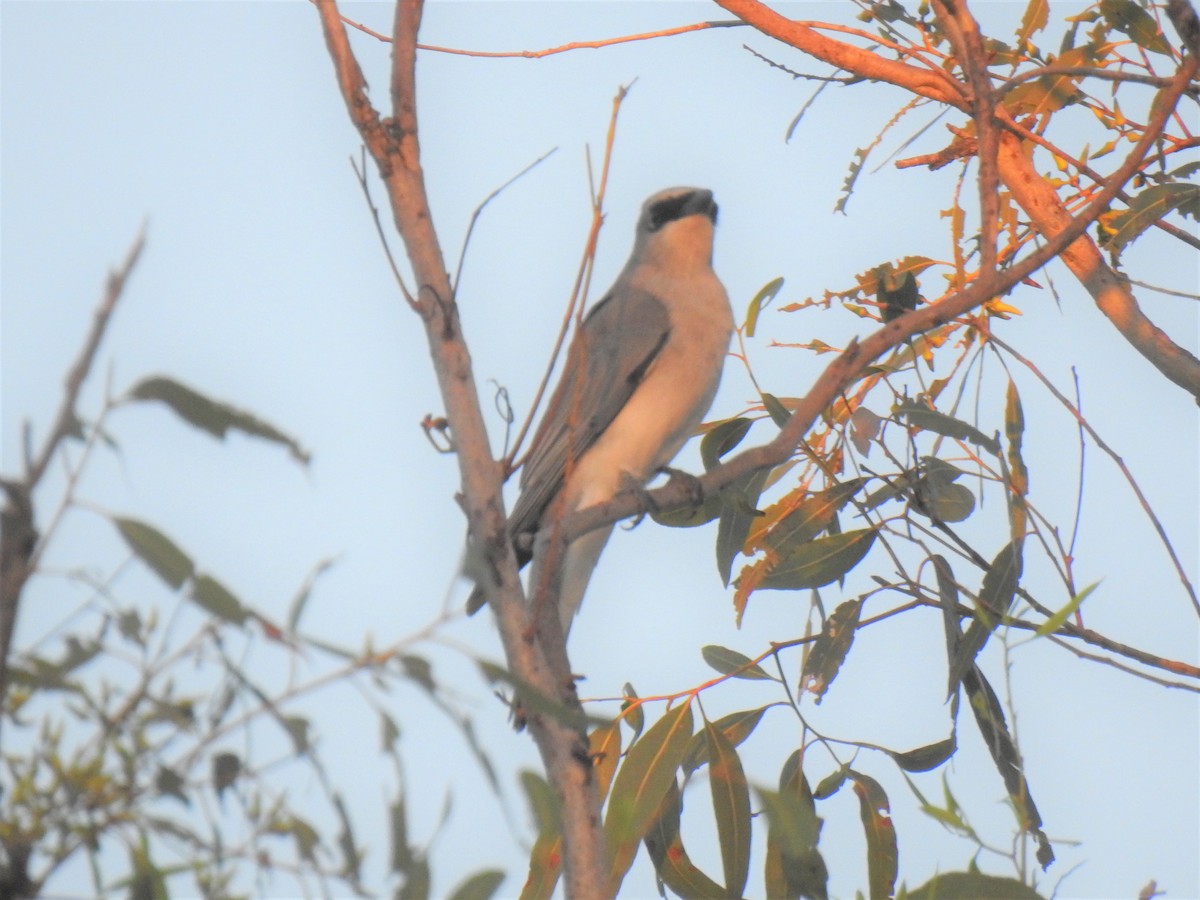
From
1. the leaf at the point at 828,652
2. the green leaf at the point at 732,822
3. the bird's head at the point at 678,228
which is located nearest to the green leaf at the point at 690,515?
the leaf at the point at 828,652

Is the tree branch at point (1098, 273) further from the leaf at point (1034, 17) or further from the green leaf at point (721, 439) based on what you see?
the green leaf at point (721, 439)

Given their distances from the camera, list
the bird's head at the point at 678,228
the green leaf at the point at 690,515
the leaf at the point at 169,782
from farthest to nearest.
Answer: the bird's head at the point at 678,228
the green leaf at the point at 690,515
the leaf at the point at 169,782

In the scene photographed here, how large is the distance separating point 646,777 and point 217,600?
1.49 meters

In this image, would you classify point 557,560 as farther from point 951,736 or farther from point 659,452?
point 659,452

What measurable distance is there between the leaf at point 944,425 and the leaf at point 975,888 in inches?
31.0

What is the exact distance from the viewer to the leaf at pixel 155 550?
42.1 inches

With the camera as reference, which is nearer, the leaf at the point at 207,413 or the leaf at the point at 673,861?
the leaf at the point at 207,413

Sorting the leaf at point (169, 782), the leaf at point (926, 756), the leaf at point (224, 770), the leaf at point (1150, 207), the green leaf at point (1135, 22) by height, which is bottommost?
the leaf at point (169, 782)

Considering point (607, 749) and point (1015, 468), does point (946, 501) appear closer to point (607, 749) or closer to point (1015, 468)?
point (1015, 468)

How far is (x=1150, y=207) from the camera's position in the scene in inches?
101

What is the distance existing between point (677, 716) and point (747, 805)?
0.63ft

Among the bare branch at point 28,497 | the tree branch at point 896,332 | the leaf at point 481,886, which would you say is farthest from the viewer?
the tree branch at point 896,332

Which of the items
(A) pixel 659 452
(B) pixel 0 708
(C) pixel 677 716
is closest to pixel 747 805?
(C) pixel 677 716

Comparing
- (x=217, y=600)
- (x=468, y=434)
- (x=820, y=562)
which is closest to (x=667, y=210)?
(x=820, y=562)
